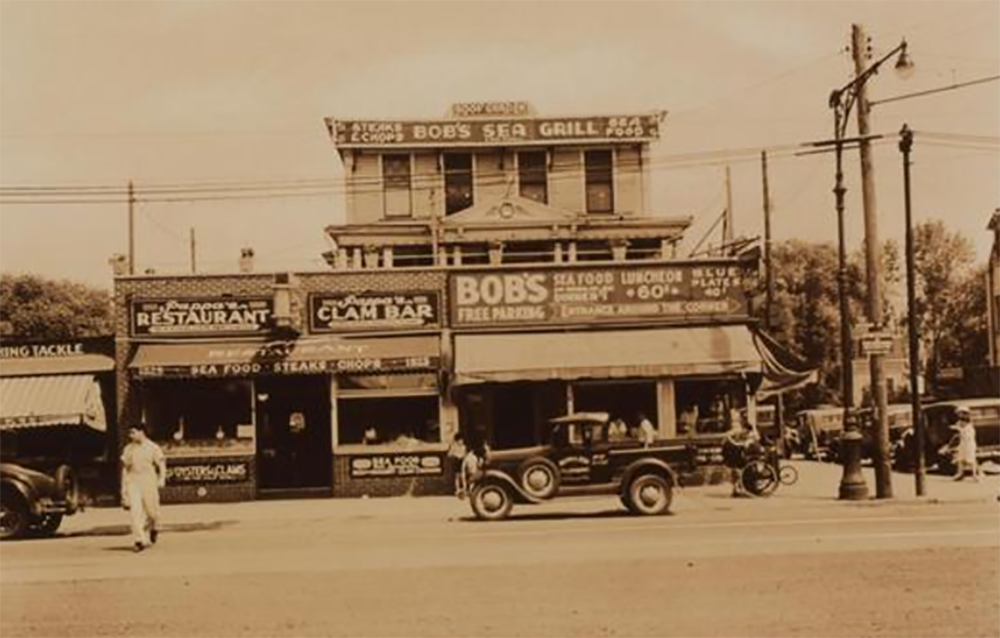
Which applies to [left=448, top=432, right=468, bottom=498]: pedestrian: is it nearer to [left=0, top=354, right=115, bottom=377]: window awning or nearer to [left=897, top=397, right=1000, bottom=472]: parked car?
[left=0, top=354, right=115, bottom=377]: window awning

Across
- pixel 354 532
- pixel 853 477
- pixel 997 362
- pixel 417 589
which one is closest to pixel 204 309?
pixel 354 532

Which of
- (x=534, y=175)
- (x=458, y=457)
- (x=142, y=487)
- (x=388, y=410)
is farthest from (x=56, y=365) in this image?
(x=534, y=175)

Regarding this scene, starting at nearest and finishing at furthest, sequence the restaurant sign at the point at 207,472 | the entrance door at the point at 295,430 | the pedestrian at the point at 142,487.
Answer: the pedestrian at the point at 142,487
the restaurant sign at the point at 207,472
the entrance door at the point at 295,430

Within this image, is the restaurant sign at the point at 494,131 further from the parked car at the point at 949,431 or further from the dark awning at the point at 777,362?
the dark awning at the point at 777,362

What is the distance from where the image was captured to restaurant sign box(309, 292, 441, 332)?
26781 mm

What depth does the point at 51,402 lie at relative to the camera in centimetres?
2503

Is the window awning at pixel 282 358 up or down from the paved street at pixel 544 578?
up

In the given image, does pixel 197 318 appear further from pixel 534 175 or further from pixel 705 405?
pixel 534 175

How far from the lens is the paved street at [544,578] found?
9.39 m

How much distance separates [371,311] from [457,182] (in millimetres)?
14719

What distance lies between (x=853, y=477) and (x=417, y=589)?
12.6 meters

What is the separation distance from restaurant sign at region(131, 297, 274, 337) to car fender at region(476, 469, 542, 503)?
27.5 ft

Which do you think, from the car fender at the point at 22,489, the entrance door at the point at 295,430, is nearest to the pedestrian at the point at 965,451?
the entrance door at the point at 295,430

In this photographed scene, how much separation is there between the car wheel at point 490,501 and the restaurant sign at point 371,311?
7473 mm
